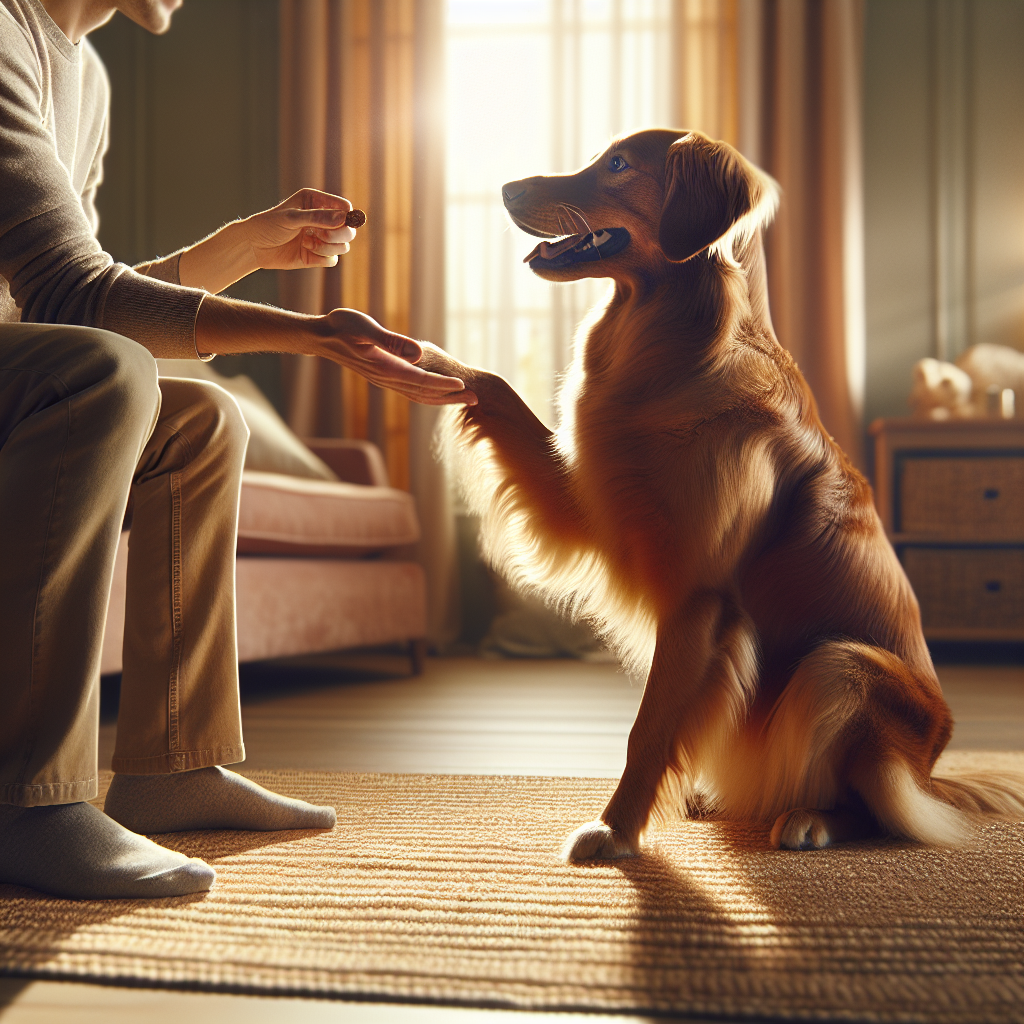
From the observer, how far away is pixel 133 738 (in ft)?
3.60

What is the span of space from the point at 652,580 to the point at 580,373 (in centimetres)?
38

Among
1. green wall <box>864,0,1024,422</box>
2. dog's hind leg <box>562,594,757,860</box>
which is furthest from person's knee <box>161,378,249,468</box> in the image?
green wall <box>864,0,1024,422</box>

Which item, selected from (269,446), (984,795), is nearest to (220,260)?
(984,795)

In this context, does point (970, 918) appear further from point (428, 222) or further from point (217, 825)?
point (428, 222)

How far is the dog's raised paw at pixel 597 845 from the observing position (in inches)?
40.9

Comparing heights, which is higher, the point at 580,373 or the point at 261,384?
the point at 261,384

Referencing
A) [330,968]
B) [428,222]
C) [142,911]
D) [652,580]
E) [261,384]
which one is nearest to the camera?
[330,968]

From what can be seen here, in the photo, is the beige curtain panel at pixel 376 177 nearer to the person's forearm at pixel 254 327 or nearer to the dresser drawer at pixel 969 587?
the dresser drawer at pixel 969 587

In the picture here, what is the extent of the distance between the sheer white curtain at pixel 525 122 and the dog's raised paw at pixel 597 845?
2769 millimetres

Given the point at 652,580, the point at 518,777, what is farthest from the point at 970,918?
the point at 518,777

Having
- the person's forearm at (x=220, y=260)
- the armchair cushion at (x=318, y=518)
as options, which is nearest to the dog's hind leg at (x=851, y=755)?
the person's forearm at (x=220, y=260)

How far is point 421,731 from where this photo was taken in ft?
6.43

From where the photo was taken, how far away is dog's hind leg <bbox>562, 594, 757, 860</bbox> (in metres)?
1.08

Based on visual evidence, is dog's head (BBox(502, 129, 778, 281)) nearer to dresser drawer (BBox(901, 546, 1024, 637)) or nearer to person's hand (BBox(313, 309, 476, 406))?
person's hand (BBox(313, 309, 476, 406))
